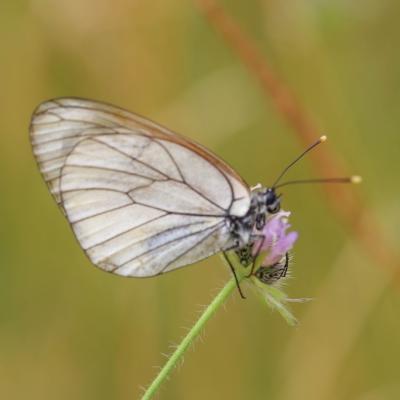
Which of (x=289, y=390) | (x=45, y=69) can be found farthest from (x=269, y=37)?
(x=289, y=390)

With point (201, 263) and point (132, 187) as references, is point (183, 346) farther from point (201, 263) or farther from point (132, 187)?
point (201, 263)

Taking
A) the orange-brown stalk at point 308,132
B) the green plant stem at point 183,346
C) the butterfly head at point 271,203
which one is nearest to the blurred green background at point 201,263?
the orange-brown stalk at point 308,132

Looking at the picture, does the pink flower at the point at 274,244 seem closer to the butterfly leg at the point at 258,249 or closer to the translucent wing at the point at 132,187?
the butterfly leg at the point at 258,249

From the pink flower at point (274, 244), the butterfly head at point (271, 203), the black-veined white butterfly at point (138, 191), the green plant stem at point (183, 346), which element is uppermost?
the black-veined white butterfly at point (138, 191)

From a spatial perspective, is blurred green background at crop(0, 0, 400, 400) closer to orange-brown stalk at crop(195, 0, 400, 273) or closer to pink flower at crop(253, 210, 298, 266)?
orange-brown stalk at crop(195, 0, 400, 273)

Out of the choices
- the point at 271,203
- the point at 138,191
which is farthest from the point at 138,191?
the point at 271,203
